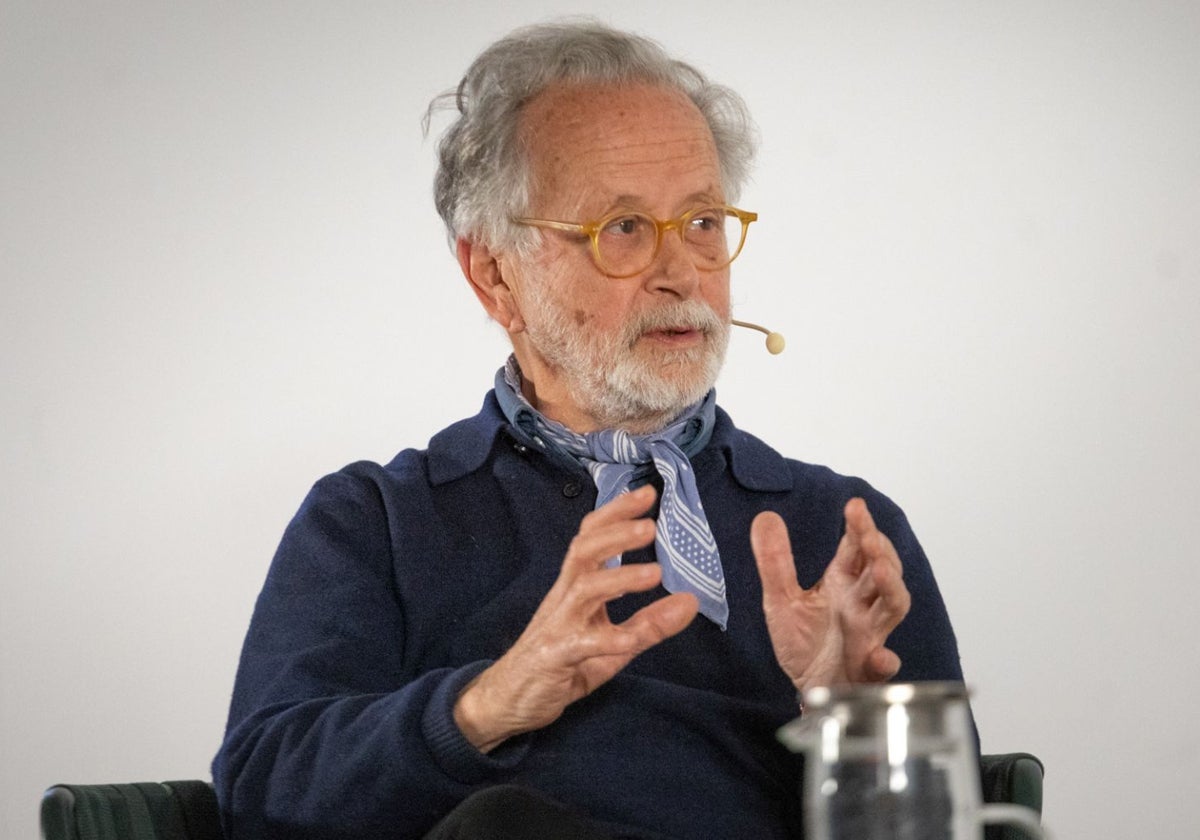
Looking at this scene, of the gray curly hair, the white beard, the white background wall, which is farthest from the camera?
the white background wall

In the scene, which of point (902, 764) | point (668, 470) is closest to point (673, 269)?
point (668, 470)

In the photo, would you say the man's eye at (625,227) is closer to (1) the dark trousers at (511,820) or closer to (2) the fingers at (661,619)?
(2) the fingers at (661,619)

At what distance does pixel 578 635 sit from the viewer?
1594mm

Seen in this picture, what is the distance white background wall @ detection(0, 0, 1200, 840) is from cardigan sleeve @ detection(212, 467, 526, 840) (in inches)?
32.3

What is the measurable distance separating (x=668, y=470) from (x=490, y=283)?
1.44 feet

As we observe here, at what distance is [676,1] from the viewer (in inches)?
118

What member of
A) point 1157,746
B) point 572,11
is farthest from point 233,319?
point 1157,746

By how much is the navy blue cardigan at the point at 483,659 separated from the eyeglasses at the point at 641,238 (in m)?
0.24

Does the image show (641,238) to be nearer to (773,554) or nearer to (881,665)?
(773,554)

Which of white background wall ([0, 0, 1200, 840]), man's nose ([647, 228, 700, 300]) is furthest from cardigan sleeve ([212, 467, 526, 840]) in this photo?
white background wall ([0, 0, 1200, 840])

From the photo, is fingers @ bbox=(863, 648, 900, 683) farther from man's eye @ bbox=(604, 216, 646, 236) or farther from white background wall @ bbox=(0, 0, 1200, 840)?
white background wall @ bbox=(0, 0, 1200, 840)

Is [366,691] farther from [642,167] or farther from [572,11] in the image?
[572,11]

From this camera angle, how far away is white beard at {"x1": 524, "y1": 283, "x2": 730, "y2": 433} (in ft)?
6.93

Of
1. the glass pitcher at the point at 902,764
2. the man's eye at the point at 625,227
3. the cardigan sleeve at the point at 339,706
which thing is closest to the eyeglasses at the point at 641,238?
the man's eye at the point at 625,227
